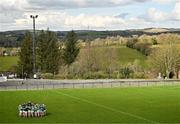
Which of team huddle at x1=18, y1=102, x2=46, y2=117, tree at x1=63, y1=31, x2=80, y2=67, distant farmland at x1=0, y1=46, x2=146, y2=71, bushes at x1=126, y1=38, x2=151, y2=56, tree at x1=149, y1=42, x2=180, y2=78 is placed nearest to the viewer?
team huddle at x1=18, y1=102, x2=46, y2=117

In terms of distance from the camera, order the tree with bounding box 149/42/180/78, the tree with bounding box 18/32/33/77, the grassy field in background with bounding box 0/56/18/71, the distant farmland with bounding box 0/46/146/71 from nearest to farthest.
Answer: the tree with bounding box 149/42/180/78
the tree with bounding box 18/32/33/77
the distant farmland with bounding box 0/46/146/71
the grassy field in background with bounding box 0/56/18/71

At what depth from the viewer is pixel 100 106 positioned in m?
38.9

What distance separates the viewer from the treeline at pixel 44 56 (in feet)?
339

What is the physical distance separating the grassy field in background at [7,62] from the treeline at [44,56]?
23.5 metres

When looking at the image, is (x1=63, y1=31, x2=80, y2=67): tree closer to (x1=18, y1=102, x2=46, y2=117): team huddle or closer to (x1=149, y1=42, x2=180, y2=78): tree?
(x1=149, y1=42, x2=180, y2=78): tree

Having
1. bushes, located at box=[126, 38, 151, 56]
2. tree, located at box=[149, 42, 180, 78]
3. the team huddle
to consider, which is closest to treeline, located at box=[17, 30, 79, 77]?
bushes, located at box=[126, 38, 151, 56]

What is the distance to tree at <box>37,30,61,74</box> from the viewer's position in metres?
104

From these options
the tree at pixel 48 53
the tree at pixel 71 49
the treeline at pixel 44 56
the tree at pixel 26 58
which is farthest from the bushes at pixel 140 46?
the tree at pixel 26 58

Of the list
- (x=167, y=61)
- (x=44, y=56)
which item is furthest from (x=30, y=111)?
(x=44, y=56)

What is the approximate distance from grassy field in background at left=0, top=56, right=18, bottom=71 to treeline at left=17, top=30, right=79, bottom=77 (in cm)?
2349

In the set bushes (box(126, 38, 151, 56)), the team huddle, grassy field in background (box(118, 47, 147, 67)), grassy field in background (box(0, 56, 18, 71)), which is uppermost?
bushes (box(126, 38, 151, 56))

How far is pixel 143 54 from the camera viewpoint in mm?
121438

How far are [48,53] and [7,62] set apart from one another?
33533 mm

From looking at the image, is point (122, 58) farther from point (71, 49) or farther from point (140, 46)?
point (71, 49)
